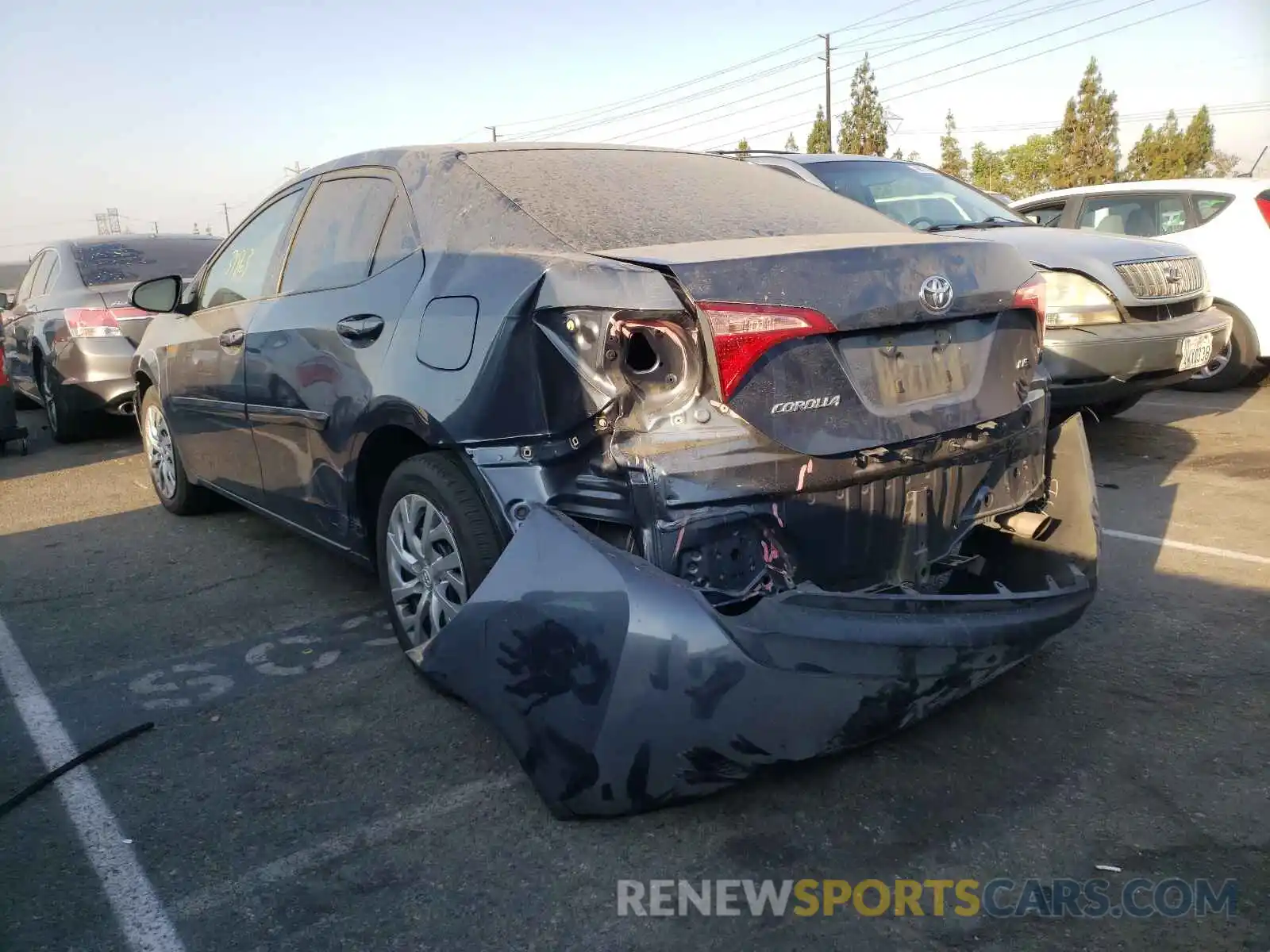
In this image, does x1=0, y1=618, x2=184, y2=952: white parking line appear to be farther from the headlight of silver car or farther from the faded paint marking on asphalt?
the headlight of silver car

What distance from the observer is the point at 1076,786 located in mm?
2633

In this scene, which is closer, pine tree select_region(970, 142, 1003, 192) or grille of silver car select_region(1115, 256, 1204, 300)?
grille of silver car select_region(1115, 256, 1204, 300)

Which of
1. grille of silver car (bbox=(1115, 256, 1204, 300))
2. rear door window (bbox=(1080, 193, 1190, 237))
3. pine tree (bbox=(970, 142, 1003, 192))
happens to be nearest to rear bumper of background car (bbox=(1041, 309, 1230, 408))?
grille of silver car (bbox=(1115, 256, 1204, 300))

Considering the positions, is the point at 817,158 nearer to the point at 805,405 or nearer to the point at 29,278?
the point at 805,405

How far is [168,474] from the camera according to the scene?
226 inches

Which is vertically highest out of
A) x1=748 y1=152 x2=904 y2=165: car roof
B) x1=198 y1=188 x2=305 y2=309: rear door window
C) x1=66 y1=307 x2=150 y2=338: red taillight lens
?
x1=748 y1=152 x2=904 y2=165: car roof

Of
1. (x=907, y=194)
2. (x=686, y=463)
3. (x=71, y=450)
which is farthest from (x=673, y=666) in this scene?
(x=71, y=450)

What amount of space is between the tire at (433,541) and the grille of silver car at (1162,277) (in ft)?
Result: 14.9

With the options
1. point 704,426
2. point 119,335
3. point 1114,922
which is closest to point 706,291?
point 704,426

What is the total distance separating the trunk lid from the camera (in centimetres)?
252

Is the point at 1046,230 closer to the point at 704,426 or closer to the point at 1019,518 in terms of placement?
the point at 1019,518

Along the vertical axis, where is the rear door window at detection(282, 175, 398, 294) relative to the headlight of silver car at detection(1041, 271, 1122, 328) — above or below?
above

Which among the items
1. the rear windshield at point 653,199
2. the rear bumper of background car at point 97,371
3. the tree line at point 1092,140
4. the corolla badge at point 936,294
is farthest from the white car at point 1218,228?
the tree line at point 1092,140

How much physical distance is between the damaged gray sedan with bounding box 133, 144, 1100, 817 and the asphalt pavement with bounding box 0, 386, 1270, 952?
0.79ft
